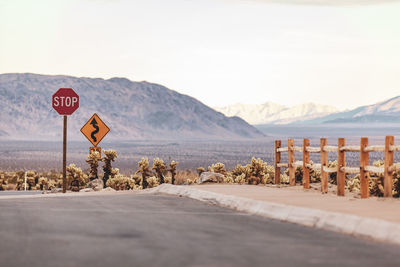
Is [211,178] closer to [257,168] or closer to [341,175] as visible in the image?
[257,168]

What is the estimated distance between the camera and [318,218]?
44.8 ft

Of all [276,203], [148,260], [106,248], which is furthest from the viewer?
[276,203]

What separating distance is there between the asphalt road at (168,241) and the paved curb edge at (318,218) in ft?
1.28

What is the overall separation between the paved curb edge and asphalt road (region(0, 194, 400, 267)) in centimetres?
39

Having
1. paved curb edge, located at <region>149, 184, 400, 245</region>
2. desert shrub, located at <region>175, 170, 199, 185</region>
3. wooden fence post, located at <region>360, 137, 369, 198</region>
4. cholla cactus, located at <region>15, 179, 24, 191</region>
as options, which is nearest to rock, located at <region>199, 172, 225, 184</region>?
paved curb edge, located at <region>149, 184, 400, 245</region>

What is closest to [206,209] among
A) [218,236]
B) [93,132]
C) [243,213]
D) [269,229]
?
[243,213]

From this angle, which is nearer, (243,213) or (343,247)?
(343,247)

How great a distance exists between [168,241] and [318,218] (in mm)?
3951

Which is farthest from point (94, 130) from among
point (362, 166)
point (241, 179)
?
point (362, 166)

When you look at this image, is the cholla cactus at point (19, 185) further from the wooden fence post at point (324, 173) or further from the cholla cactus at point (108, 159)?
the wooden fence post at point (324, 173)

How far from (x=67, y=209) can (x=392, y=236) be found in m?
7.63

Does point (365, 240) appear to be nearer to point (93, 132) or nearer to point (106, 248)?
point (106, 248)

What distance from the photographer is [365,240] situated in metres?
11.6

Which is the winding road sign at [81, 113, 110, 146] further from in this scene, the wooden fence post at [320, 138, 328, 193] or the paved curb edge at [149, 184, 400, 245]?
the paved curb edge at [149, 184, 400, 245]
